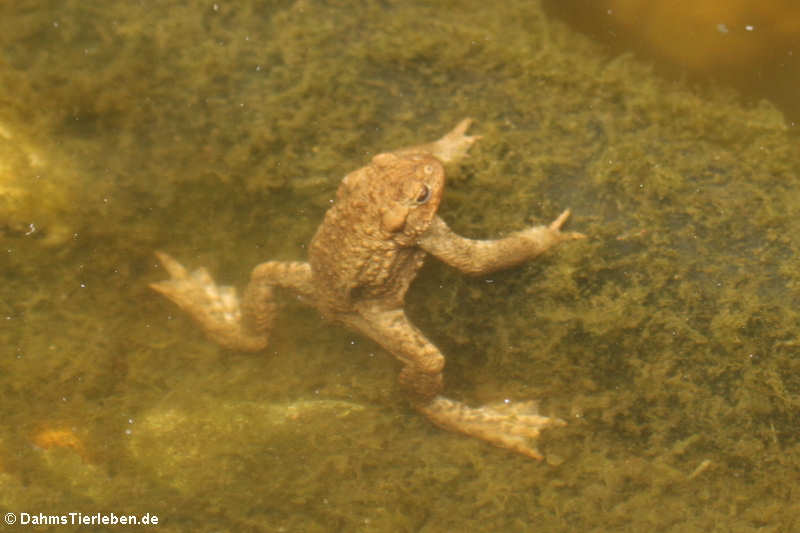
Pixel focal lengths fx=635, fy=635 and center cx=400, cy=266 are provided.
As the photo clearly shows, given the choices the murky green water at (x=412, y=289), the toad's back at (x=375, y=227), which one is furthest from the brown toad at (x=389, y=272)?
the murky green water at (x=412, y=289)

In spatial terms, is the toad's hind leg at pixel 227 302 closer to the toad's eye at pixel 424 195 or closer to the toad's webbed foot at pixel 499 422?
the toad's eye at pixel 424 195

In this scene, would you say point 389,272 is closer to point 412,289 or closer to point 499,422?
point 412,289

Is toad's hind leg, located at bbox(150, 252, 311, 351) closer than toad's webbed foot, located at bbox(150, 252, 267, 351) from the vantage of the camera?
Yes

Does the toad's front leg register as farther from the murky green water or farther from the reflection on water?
the reflection on water

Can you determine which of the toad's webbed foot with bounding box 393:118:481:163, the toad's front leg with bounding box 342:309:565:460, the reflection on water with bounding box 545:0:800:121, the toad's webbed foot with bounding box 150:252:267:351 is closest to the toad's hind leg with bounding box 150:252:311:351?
the toad's webbed foot with bounding box 150:252:267:351

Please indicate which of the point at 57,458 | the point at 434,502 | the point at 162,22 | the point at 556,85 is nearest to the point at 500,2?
the point at 556,85

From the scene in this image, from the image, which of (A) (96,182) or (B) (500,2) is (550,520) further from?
(A) (96,182)
